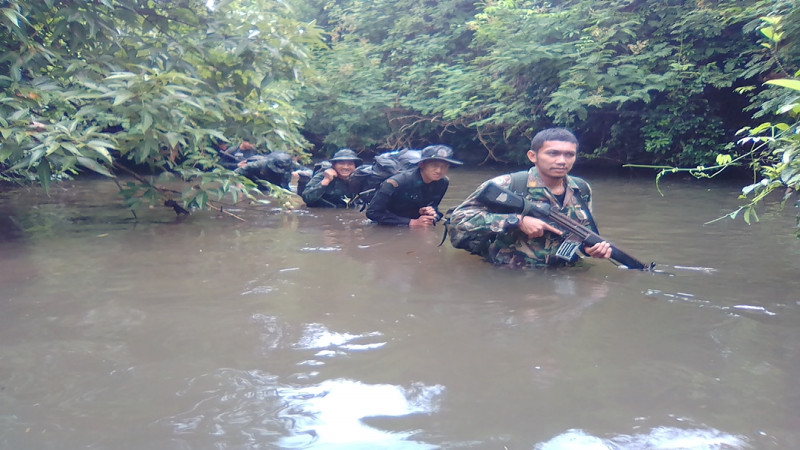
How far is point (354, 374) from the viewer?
2.73 metres

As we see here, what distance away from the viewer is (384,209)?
683 centimetres

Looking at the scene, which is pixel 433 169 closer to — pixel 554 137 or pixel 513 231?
pixel 513 231

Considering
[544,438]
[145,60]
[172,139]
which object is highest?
[145,60]

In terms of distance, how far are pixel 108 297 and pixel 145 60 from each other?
114 inches

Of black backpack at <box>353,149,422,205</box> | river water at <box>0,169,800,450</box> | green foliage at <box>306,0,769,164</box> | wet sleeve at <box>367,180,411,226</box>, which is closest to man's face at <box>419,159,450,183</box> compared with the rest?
wet sleeve at <box>367,180,411,226</box>

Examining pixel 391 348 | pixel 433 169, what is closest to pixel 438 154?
pixel 433 169

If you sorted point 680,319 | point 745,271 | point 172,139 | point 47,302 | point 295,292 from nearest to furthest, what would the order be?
1. point 680,319
2. point 47,302
3. point 295,292
4. point 745,271
5. point 172,139

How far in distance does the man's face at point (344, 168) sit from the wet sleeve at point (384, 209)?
1.74m

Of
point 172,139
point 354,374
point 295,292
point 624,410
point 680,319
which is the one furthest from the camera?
point 172,139

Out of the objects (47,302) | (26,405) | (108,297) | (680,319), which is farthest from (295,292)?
(680,319)

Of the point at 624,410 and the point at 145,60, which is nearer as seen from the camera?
the point at 624,410

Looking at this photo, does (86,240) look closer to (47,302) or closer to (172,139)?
(172,139)

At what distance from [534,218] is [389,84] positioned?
12577 mm

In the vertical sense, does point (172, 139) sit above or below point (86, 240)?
above
